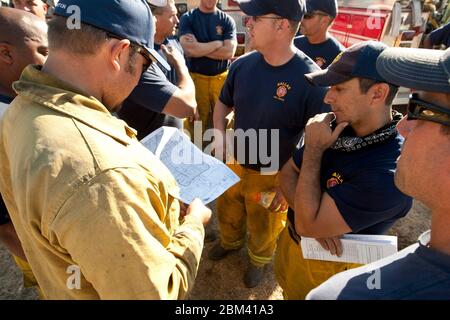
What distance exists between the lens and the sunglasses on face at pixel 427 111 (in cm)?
92

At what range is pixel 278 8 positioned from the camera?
2.54 metres

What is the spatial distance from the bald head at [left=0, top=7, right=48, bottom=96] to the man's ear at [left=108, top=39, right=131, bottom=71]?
1.08 metres

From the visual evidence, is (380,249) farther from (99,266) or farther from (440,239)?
(99,266)

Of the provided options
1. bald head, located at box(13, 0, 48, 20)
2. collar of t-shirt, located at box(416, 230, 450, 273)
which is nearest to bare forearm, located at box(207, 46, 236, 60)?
bald head, located at box(13, 0, 48, 20)

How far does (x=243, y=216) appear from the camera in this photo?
10.4 feet

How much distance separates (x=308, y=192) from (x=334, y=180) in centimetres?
16

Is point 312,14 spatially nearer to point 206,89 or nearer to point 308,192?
point 206,89

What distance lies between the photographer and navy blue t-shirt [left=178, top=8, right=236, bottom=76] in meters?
4.73

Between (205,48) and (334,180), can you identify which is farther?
(205,48)

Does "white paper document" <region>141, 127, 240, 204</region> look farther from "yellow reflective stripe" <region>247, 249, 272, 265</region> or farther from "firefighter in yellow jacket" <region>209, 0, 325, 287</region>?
"yellow reflective stripe" <region>247, 249, 272, 265</region>

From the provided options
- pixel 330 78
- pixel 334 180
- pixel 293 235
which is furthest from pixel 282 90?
pixel 293 235

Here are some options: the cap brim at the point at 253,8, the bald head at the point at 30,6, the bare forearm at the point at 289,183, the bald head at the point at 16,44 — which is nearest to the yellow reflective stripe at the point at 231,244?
the bare forearm at the point at 289,183

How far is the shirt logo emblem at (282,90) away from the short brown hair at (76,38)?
162 cm
